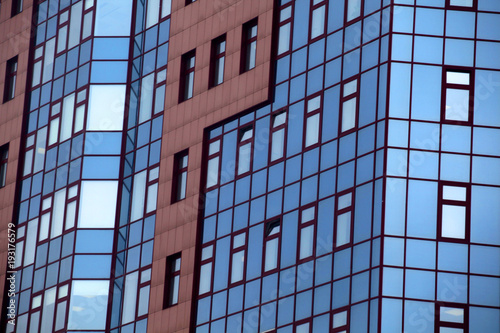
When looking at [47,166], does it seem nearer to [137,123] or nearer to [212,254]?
[137,123]

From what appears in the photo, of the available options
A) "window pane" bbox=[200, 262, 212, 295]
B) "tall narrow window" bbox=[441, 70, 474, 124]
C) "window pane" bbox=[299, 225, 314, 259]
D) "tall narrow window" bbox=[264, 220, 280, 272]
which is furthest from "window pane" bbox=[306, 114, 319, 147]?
"window pane" bbox=[200, 262, 212, 295]

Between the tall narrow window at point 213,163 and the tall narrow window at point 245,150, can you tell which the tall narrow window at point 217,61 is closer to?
the tall narrow window at point 213,163

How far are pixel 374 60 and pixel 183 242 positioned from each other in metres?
12.8

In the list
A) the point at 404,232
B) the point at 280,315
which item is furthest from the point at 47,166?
the point at 404,232

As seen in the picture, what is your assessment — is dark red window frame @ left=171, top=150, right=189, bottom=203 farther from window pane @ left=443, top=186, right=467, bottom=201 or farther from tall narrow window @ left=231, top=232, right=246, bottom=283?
window pane @ left=443, top=186, right=467, bottom=201

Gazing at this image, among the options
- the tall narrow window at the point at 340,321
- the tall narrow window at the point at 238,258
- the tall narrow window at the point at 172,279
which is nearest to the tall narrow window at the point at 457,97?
the tall narrow window at the point at 340,321

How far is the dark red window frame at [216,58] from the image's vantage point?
6769cm

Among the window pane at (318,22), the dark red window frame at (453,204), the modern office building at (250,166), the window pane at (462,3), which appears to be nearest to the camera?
the dark red window frame at (453,204)

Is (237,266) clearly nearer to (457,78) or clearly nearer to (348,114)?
(348,114)

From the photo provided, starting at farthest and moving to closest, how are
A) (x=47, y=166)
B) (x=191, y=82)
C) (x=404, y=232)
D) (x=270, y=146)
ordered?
(x=47, y=166), (x=191, y=82), (x=270, y=146), (x=404, y=232)

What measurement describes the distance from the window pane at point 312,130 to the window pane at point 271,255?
4.25 m

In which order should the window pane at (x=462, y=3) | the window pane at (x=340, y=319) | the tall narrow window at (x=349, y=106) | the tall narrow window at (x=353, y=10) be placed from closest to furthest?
the window pane at (x=340, y=319), the tall narrow window at (x=349, y=106), the window pane at (x=462, y=3), the tall narrow window at (x=353, y=10)

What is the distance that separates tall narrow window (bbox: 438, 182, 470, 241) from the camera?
5678cm

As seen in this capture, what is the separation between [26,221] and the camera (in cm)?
7425
